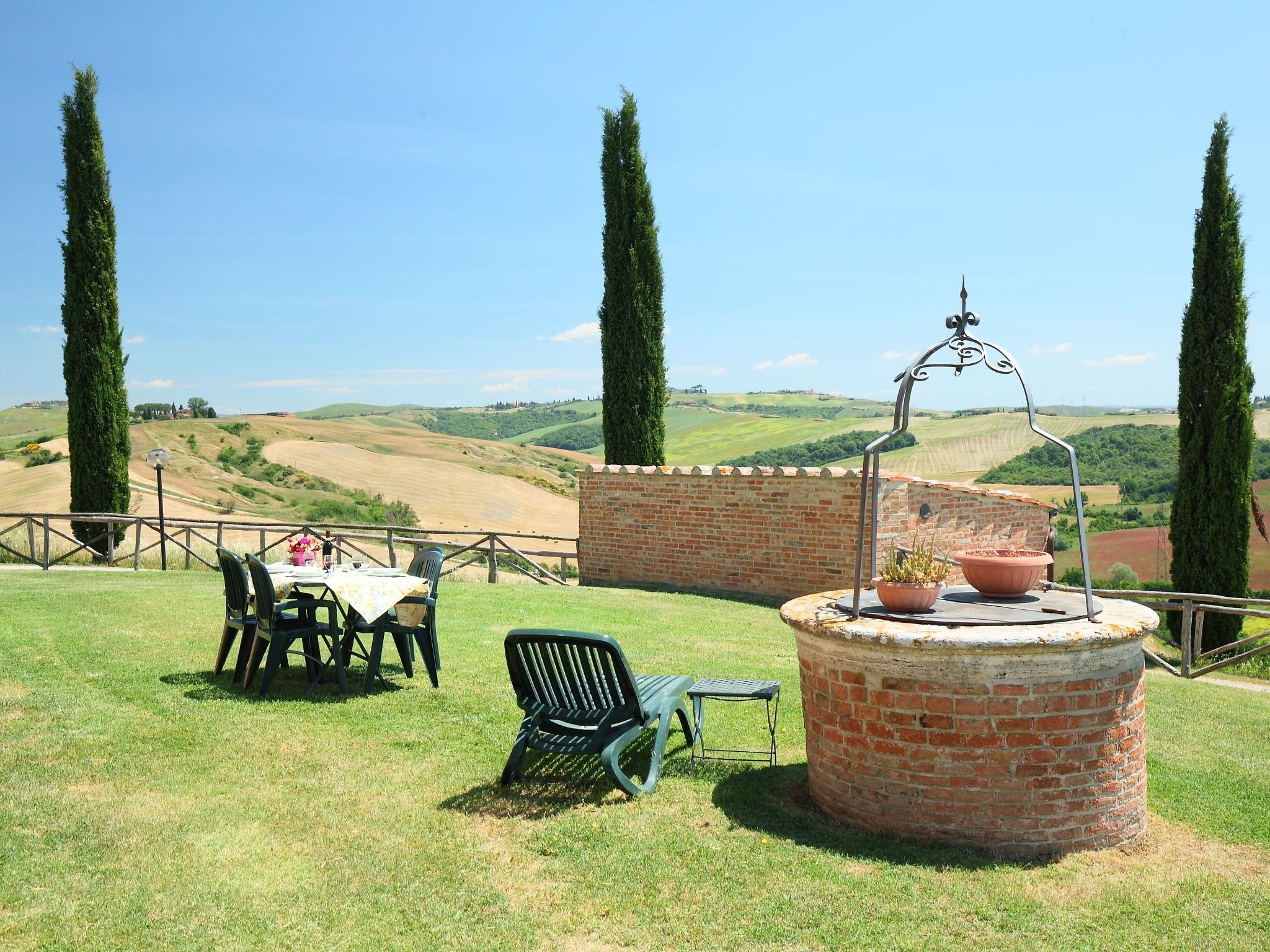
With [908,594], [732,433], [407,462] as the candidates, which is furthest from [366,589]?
[732,433]

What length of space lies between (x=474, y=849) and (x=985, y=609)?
2598 millimetres

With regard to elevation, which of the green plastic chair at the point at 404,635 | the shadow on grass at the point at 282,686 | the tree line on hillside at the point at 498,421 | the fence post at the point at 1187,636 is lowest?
the fence post at the point at 1187,636

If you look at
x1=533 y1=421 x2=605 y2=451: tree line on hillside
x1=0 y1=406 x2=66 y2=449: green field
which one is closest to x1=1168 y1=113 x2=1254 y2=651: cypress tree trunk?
x1=0 y1=406 x2=66 y2=449: green field

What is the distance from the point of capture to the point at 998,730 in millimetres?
3775

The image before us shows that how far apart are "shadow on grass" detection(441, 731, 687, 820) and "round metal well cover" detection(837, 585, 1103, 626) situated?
1390mm

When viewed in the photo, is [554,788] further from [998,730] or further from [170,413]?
[170,413]

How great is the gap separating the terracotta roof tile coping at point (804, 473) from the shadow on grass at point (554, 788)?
646cm

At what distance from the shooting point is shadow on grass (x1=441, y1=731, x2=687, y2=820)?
14.0ft

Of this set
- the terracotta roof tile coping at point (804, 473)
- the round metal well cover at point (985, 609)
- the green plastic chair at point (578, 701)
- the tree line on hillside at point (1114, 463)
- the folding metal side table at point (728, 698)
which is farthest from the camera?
the tree line on hillside at point (1114, 463)

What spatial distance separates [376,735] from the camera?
5402mm

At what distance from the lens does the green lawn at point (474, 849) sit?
10.4 feet

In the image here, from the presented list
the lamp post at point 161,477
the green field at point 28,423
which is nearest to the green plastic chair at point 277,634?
the lamp post at point 161,477

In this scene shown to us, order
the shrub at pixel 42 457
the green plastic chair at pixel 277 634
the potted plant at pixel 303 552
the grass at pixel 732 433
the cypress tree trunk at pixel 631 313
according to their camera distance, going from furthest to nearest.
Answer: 1. the grass at pixel 732 433
2. the shrub at pixel 42 457
3. the cypress tree trunk at pixel 631 313
4. the potted plant at pixel 303 552
5. the green plastic chair at pixel 277 634

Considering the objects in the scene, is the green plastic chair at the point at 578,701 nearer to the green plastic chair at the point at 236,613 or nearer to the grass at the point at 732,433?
the green plastic chair at the point at 236,613
